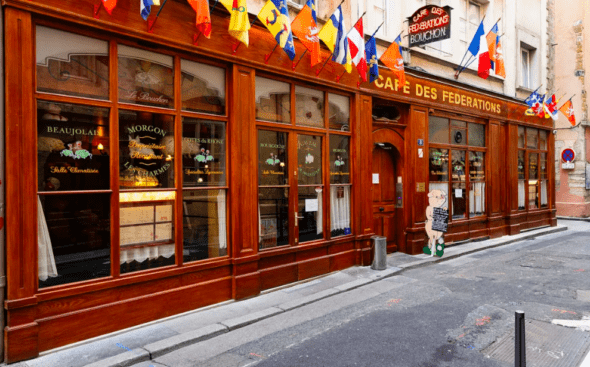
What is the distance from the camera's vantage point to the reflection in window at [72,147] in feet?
17.2

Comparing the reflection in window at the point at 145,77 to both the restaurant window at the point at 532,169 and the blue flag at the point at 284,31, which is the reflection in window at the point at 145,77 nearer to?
the blue flag at the point at 284,31

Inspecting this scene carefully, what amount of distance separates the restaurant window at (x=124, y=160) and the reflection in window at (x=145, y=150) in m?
0.01

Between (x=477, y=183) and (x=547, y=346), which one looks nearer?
(x=547, y=346)

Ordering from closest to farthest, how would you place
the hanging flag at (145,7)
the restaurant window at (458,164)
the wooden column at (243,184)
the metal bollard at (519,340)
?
the metal bollard at (519,340)
the hanging flag at (145,7)
the wooden column at (243,184)
the restaurant window at (458,164)

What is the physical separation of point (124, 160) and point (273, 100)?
10.1 ft

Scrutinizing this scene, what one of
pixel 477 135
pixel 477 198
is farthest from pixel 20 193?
pixel 477 135

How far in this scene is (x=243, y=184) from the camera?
23.9 feet

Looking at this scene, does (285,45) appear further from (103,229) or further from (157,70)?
(103,229)

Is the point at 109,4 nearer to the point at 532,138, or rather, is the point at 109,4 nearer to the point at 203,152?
the point at 203,152

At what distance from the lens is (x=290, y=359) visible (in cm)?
492

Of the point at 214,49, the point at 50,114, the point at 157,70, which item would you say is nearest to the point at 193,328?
the point at 50,114

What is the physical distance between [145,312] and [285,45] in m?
4.53

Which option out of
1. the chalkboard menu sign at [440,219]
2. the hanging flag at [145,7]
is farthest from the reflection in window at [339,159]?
the hanging flag at [145,7]

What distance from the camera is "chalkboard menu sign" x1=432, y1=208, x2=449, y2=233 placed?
10500 millimetres
